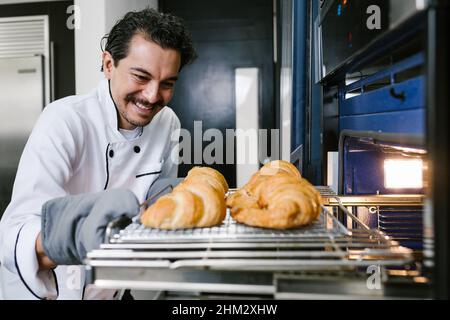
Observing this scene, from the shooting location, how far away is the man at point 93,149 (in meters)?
0.90

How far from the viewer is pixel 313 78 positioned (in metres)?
1.59

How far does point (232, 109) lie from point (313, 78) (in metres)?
1.67

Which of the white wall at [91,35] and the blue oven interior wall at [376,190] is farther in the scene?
the white wall at [91,35]

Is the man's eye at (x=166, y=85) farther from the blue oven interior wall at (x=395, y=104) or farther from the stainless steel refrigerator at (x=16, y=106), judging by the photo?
the stainless steel refrigerator at (x=16, y=106)

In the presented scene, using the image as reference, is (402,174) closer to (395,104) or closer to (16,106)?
(395,104)

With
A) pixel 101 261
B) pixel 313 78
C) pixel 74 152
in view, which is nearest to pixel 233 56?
pixel 313 78

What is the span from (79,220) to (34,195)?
58cm

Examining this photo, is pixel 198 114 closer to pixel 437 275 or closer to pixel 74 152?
pixel 74 152

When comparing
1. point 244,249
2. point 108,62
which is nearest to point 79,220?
point 244,249

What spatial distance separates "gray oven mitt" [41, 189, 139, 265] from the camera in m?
0.66

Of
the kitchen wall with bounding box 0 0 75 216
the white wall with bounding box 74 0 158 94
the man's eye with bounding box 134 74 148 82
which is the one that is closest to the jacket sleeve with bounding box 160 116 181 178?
the man's eye with bounding box 134 74 148 82

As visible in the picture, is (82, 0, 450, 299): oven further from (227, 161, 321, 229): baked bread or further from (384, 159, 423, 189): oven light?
(384, 159, 423, 189): oven light

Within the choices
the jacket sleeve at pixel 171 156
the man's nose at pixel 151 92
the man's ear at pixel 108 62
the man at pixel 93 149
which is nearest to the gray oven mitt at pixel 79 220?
the man at pixel 93 149

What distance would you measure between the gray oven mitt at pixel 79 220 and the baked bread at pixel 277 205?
0.20 metres
